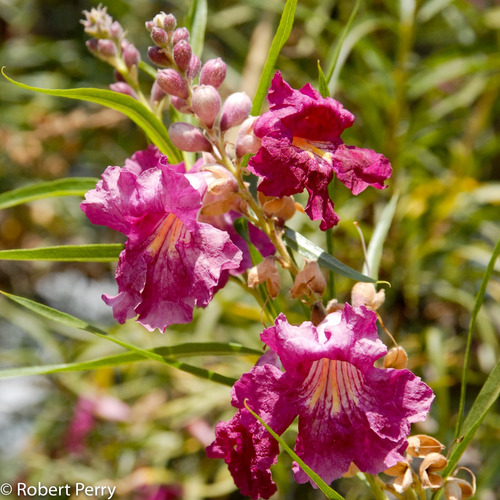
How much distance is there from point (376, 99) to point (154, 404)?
110 cm

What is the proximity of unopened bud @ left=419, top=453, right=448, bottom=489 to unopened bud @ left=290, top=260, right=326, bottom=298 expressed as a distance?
21 cm

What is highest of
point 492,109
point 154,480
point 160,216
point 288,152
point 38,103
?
point 288,152

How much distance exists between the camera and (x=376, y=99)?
5.86ft

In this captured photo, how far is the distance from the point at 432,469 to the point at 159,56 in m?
0.56

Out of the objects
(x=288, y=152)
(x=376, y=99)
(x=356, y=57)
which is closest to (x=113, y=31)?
(x=288, y=152)

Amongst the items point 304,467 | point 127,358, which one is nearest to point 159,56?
point 127,358

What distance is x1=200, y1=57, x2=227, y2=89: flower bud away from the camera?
79 centimetres

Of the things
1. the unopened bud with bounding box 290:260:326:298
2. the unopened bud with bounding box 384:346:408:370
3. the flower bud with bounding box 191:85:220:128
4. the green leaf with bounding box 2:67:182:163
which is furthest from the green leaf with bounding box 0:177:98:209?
the unopened bud with bounding box 384:346:408:370

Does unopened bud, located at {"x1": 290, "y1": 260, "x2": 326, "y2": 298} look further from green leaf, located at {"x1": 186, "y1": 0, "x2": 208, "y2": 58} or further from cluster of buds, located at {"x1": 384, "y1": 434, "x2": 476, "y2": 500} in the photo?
green leaf, located at {"x1": 186, "y1": 0, "x2": 208, "y2": 58}

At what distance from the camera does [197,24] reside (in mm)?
967

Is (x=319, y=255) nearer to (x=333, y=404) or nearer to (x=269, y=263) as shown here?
(x=269, y=263)

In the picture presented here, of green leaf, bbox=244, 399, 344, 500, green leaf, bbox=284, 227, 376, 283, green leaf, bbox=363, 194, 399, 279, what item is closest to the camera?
green leaf, bbox=244, 399, 344, 500

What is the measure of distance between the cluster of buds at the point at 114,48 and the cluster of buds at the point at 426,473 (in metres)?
0.60

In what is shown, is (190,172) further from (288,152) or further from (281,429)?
(281,429)
